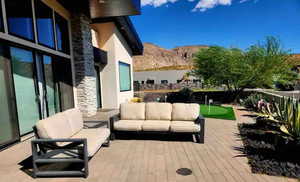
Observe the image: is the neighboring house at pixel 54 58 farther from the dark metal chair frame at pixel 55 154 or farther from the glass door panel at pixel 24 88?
the dark metal chair frame at pixel 55 154

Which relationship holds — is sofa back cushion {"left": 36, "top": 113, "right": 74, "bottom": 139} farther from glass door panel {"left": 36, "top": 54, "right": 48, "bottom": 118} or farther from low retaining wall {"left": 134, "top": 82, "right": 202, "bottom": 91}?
low retaining wall {"left": 134, "top": 82, "right": 202, "bottom": 91}

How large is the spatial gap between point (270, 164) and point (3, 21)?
618cm

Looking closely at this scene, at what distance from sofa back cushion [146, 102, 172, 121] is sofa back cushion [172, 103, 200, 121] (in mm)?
138

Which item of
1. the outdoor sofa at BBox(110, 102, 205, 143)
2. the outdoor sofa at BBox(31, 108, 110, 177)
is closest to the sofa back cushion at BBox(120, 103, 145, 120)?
the outdoor sofa at BBox(110, 102, 205, 143)

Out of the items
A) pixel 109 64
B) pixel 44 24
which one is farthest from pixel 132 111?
pixel 109 64

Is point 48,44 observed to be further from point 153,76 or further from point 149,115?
point 153,76

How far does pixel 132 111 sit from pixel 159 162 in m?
1.85

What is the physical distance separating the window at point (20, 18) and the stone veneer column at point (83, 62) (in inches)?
82.2

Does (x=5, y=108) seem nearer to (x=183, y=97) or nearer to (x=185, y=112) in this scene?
(x=185, y=112)

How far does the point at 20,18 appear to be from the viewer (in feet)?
13.4

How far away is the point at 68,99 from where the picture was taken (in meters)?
6.42

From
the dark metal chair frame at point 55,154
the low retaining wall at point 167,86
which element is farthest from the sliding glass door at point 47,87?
the low retaining wall at point 167,86

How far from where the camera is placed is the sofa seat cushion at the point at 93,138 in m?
2.61

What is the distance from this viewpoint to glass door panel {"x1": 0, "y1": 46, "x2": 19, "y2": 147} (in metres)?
3.58
